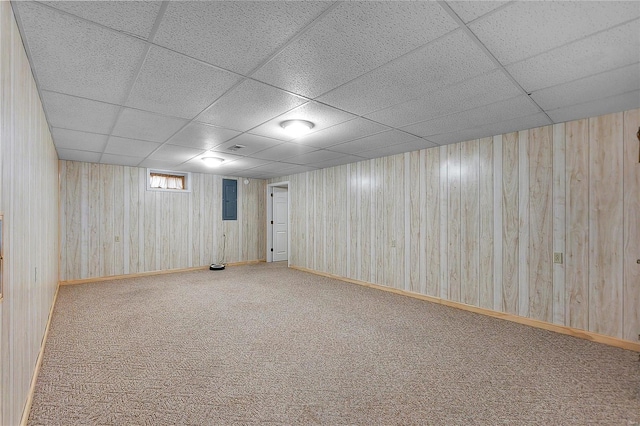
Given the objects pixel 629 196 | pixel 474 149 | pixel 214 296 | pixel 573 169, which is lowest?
pixel 214 296

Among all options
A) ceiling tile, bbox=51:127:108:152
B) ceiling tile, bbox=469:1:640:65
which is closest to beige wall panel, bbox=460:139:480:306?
ceiling tile, bbox=469:1:640:65

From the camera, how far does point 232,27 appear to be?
65.7 inches

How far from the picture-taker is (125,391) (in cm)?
219

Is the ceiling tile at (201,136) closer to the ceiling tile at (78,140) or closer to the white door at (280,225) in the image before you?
the ceiling tile at (78,140)

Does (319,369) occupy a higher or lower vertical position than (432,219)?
lower

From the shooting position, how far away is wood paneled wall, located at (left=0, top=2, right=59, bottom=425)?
1453 mm

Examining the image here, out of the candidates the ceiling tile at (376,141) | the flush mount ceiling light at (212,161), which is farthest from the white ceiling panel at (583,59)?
the flush mount ceiling light at (212,161)

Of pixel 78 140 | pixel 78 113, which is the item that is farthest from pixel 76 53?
pixel 78 140

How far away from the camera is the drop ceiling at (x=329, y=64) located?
61.6 inches

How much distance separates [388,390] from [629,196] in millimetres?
3075

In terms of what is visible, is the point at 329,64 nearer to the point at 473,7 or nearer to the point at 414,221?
the point at 473,7

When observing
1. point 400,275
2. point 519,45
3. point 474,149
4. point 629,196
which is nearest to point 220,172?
point 400,275

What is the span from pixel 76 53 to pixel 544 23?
2.83m

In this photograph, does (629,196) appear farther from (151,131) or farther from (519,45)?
(151,131)
